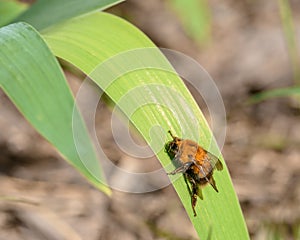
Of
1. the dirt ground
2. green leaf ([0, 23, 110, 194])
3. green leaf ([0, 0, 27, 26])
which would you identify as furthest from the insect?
green leaf ([0, 0, 27, 26])

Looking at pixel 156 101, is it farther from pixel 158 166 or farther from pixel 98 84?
pixel 158 166

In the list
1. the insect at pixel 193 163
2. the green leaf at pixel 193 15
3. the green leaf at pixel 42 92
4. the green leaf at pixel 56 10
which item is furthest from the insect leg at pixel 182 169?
the green leaf at pixel 193 15

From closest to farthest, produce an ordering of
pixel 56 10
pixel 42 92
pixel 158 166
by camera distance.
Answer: pixel 42 92 → pixel 56 10 → pixel 158 166

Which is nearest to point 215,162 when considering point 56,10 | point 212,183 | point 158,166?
point 212,183

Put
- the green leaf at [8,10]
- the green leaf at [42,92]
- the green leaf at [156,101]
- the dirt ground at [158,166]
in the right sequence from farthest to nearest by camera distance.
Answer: the dirt ground at [158,166] → the green leaf at [8,10] → the green leaf at [156,101] → the green leaf at [42,92]

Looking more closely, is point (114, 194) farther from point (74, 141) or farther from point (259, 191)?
point (74, 141)

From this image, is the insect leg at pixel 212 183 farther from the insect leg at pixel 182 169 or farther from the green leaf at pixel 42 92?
the green leaf at pixel 42 92
